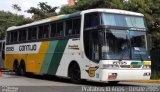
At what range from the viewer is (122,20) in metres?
17.7

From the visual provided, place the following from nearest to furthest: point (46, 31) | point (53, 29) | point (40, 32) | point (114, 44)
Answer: point (114, 44) < point (53, 29) < point (46, 31) < point (40, 32)

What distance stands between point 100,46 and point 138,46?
1.85m

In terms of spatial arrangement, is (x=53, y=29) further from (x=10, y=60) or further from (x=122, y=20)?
(x=10, y=60)

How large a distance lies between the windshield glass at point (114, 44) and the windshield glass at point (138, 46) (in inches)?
12.0

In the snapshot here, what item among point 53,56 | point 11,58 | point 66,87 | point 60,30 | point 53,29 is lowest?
point 66,87

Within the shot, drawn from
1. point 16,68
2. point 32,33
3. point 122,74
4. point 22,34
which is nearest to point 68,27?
point 122,74

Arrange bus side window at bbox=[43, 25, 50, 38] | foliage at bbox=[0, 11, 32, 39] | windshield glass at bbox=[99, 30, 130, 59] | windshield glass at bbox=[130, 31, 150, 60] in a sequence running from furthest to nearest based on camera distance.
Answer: foliage at bbox=[0, 11, 32, 39]
bus side window at bbox=[43, 25, 50, 38]
windshield glass at bbox=[130, 31, 150, 60]
windshield glass at bbox=[99, 30, 130, 59]

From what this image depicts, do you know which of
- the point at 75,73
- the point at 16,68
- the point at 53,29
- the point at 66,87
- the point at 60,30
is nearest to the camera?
the point at 66,87

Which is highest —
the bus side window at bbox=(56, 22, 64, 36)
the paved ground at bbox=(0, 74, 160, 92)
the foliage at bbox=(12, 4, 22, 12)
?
the foliage at bbox=(12, 4, 22, 12)

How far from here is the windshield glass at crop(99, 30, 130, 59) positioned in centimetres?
1670

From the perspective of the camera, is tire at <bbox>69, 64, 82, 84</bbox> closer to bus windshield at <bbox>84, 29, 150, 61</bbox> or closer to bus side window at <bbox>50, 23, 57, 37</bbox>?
bus windshield at <bbox>84, 29, 150, 61</bbox>

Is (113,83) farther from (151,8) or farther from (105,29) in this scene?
(151,8)

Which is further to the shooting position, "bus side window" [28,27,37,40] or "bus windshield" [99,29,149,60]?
"bus side window" [28,27,37,40]

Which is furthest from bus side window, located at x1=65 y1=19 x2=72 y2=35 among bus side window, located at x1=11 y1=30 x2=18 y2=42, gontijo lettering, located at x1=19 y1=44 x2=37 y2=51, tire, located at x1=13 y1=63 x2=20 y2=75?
tire, located at x1=13 y1=63 x2=20 y2=75
